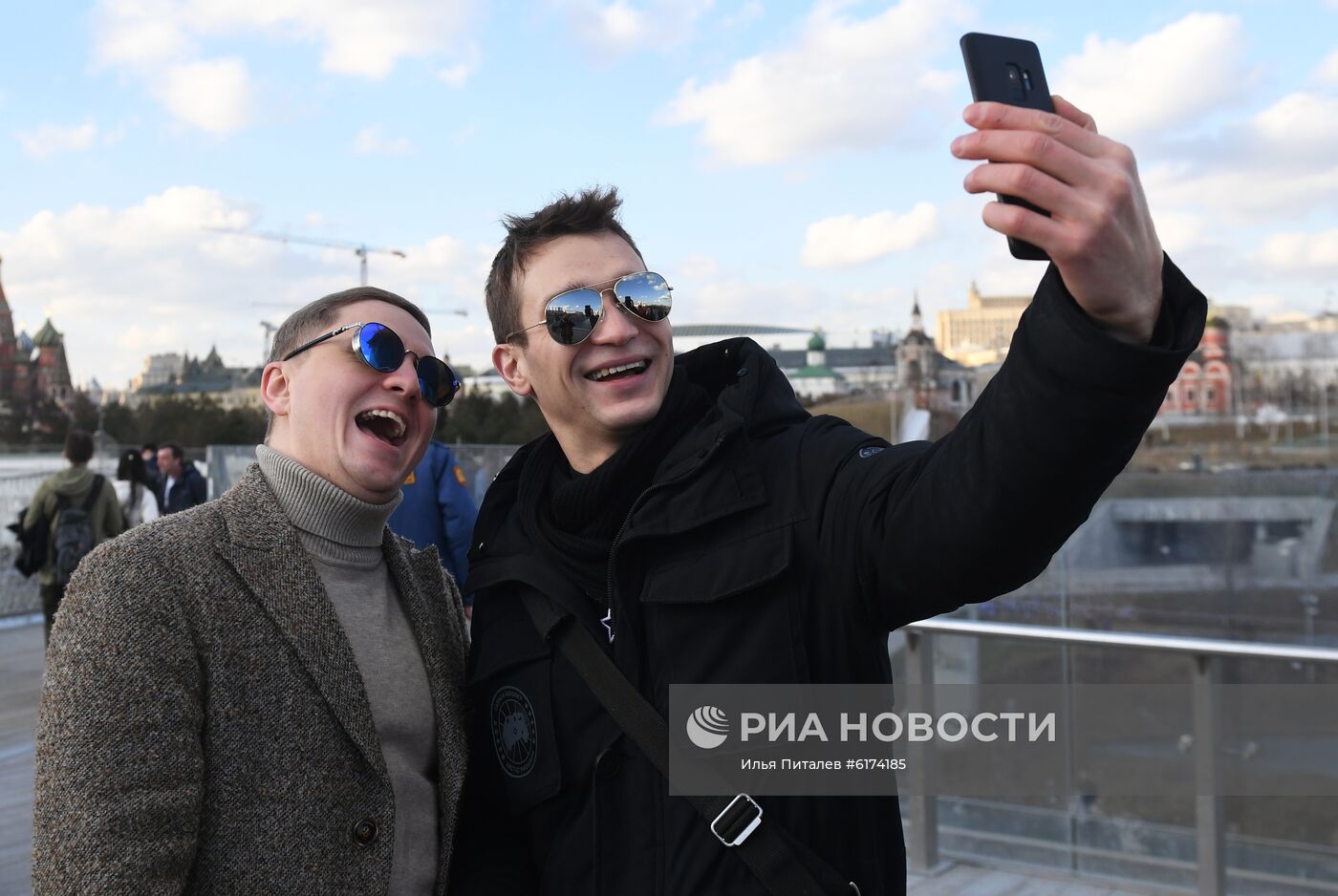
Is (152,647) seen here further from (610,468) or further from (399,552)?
(610,468)

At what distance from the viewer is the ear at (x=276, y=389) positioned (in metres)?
2.25

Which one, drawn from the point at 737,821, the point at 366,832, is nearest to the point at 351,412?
the point at 366,832

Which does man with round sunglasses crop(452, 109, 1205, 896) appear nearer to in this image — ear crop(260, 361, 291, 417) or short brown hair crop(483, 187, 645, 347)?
short brown hair crop(483, 187, 645, 347)

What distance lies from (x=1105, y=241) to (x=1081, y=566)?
4486 centimetres

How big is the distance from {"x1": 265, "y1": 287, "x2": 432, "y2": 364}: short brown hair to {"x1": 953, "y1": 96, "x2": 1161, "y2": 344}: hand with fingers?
135cm

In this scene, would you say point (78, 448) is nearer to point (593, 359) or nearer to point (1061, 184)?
point (593, 359)

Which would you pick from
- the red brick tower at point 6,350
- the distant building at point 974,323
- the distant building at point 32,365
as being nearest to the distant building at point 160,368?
the distant building at point 32,365

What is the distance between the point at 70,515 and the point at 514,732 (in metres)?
6.42

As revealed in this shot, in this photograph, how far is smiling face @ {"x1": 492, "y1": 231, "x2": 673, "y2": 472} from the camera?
221cm

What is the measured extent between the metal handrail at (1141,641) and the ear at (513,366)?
2.39 meters

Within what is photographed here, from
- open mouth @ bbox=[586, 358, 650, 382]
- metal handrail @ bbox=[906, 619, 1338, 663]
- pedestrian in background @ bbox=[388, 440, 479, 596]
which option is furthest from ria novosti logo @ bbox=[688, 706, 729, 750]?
pedestrian in background @ bbox=[388, 440, 479, 596]

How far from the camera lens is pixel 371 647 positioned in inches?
82.6

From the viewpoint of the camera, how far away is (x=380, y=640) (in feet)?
6.99

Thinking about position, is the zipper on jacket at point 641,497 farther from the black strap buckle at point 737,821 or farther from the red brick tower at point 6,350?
the red brick tower at point 6,350
